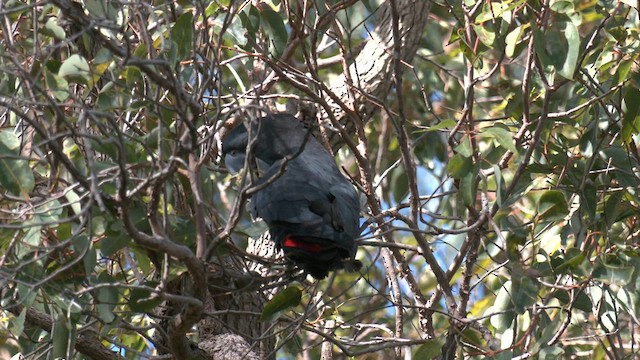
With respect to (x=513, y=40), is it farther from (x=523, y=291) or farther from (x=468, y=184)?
(x=523, y=291)

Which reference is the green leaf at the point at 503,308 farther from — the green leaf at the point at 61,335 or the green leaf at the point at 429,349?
the green leaf at the point at 61,335

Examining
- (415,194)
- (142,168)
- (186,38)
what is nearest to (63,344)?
(142,168)

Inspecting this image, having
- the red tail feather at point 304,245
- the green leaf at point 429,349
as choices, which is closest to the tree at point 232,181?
the green leaf at point 429,349

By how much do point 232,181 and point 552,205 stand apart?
4.37ft

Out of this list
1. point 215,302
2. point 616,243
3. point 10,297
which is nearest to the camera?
point 10,297

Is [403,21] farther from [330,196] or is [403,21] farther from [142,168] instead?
[142,168]

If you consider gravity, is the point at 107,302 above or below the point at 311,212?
below

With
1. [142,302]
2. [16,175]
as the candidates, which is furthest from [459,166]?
[16,175]

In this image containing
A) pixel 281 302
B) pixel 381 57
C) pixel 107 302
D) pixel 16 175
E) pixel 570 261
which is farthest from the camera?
pixel 381 57

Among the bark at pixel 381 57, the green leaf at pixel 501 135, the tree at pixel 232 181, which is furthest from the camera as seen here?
the bark at pixel 381 57

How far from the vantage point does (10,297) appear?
2760mm

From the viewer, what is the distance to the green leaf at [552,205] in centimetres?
295

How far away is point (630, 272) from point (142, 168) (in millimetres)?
1453

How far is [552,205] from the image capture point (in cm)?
297
